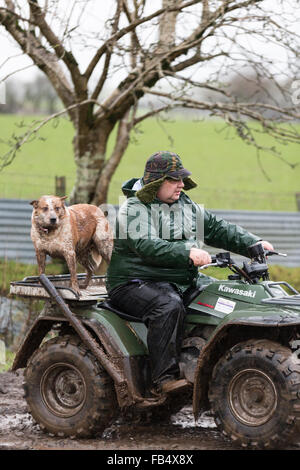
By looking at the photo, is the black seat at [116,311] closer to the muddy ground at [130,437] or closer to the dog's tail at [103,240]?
the dog's tail at [103,240]

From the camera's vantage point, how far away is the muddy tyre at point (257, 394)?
4.60 m

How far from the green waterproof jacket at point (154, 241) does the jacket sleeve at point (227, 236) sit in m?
0.04

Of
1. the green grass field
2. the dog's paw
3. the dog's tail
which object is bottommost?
the dog's paw

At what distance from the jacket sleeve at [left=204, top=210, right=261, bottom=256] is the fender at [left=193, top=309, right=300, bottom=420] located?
0.84 m

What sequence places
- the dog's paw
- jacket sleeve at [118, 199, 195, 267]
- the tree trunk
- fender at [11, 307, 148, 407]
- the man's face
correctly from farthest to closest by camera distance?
the tree trunk → the dog's paw → the man's face → fender at [11, 307, 148, 407] → jacket sleeve at [118, 199, 195, 267]

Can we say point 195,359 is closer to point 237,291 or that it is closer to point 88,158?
point 237,291

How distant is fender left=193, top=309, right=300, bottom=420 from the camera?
472 cm

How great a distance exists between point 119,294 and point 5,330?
479 centimetres

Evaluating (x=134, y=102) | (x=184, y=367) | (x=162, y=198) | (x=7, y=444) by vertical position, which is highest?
(x=134, y=102)

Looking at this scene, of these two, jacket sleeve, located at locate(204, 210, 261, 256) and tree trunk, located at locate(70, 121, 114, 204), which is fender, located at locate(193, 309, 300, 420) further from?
tree trunk, located at locate(70, 121, 114, 204)

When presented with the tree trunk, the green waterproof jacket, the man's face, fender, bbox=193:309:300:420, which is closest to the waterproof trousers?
the green waterproof jacket

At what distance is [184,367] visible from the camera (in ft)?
17.0

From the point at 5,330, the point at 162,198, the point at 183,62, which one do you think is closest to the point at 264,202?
the point at 183,62

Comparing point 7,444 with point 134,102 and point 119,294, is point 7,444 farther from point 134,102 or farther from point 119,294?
point 134,102
